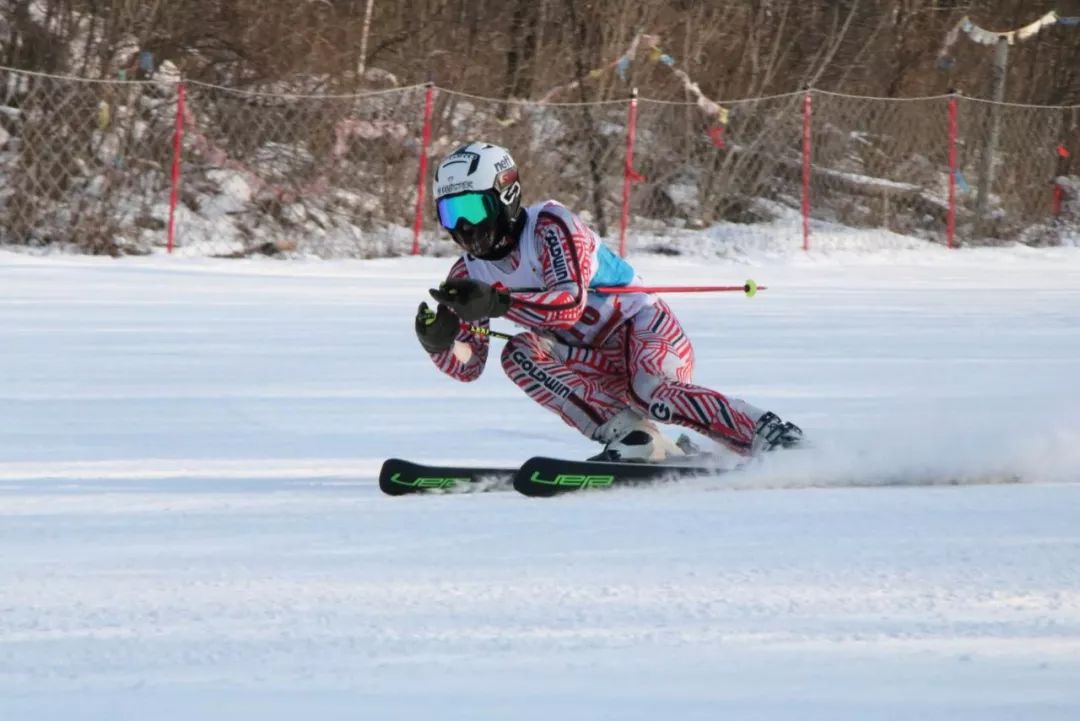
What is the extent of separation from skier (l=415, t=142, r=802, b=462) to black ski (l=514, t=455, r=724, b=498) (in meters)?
0.22

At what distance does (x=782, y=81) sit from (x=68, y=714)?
1854cm

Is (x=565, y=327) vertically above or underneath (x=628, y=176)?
above

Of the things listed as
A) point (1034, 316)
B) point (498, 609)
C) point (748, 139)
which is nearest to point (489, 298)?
point (498, 609)

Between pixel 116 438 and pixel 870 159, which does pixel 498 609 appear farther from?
pixel 870 159

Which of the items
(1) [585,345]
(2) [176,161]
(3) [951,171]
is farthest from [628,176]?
(1) [585,345]

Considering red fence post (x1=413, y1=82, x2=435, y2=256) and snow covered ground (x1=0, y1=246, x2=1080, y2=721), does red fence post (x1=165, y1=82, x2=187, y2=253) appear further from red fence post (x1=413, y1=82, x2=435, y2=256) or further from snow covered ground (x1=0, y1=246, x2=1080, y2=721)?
snow covered ground (x1=0, y1=246, x2=1080, y2=721)

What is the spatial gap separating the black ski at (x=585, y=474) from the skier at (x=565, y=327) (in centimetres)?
22

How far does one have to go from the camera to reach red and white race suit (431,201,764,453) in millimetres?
5246

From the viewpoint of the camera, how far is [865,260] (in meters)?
16.5

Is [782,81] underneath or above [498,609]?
above

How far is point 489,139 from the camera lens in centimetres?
1631

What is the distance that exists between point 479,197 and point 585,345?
0.69 meters

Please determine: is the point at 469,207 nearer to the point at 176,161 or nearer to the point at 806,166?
the point at 176,161

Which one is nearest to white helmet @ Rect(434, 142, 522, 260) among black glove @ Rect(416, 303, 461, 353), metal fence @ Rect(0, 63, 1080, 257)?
black glove @ Rect(416, 303, 461, 353)
